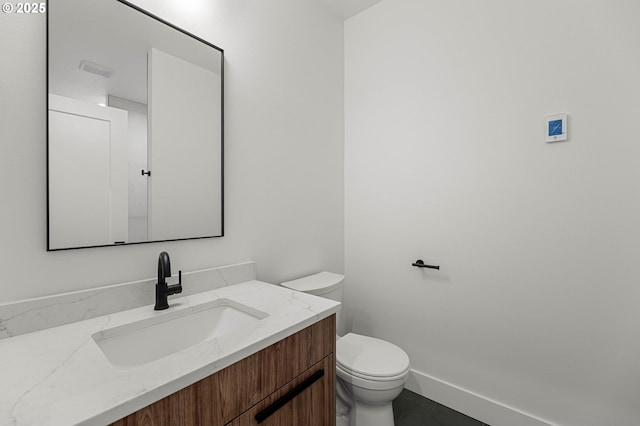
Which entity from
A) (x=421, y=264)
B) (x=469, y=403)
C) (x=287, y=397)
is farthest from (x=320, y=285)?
(x=469, y=403)

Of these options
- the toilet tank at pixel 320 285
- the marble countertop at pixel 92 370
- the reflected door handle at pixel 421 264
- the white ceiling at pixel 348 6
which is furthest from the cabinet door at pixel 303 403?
the white ceiling at pixel 348 6

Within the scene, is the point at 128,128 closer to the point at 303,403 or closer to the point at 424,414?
the point at 303,403

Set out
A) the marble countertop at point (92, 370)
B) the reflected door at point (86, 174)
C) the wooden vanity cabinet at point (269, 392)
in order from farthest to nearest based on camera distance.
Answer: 1. the reflected door at point (86, 174)
2. the wooden vanity cabinet at point (269, 392)
3. the marble countertop at point (92, 370)

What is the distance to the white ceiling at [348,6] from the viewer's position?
208 centimetres

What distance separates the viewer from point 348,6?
7.00 feet

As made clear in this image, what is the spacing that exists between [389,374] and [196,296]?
3.20 feet

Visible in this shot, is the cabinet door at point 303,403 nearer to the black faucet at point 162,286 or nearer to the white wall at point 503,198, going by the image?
the black faucet at point 162,286

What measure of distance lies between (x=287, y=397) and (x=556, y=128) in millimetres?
1767

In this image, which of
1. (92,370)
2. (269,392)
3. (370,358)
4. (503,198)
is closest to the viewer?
(92,370)

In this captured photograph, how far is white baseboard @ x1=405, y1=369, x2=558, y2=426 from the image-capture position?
159cm

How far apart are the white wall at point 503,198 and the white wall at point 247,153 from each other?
1.07 feet

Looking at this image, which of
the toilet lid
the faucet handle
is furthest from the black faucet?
the toilet lid

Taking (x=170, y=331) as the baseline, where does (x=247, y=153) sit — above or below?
above

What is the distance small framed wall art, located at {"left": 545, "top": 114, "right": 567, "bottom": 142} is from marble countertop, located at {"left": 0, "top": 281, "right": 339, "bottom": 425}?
57.8 inches
